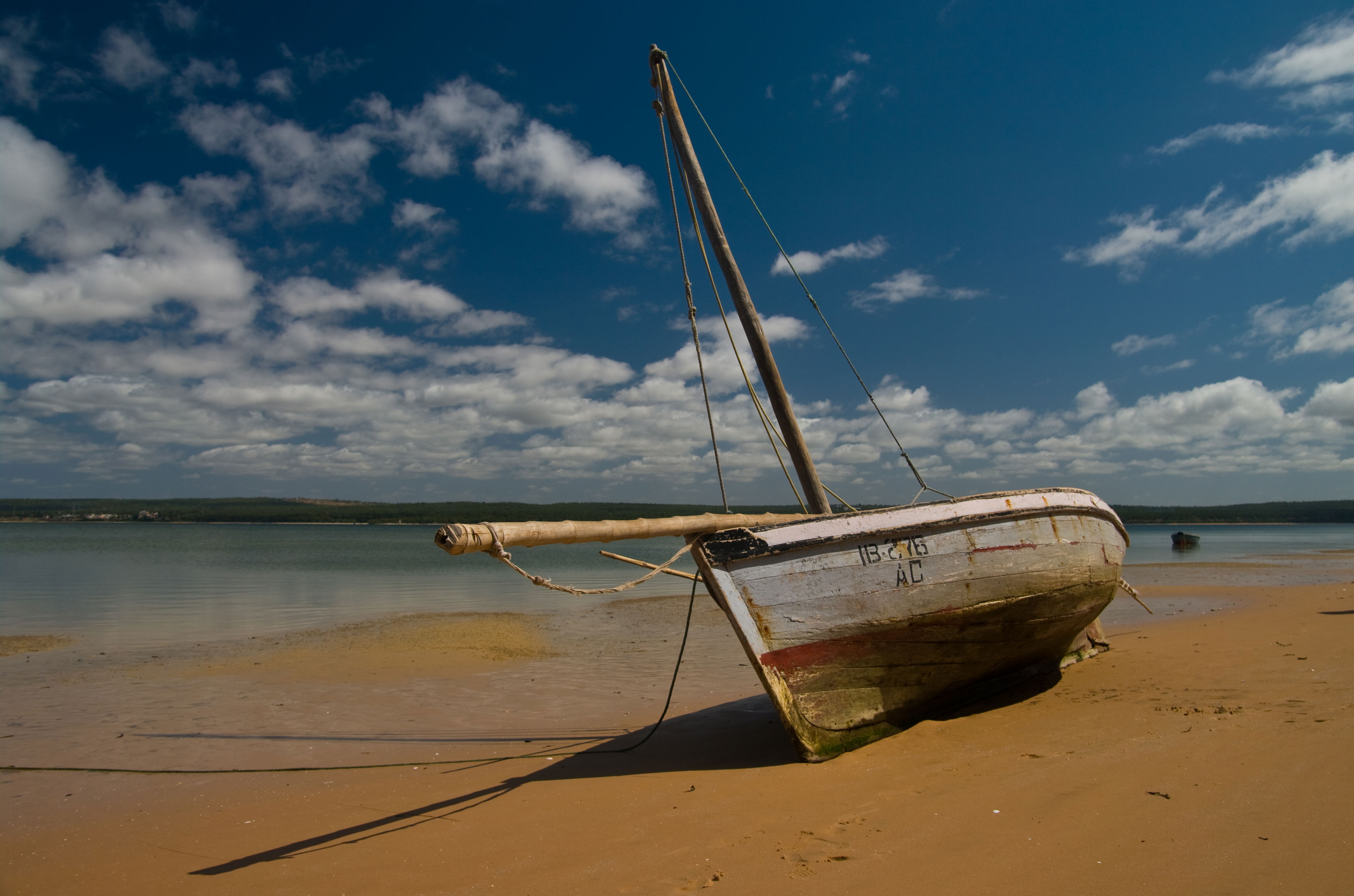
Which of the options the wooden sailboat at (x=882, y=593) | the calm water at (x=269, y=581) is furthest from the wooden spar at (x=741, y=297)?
the calm water at (x=269, y=581)

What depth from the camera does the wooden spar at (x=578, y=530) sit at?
12.0 feet

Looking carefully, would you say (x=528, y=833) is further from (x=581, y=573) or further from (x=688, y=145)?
(x=581, y=573)

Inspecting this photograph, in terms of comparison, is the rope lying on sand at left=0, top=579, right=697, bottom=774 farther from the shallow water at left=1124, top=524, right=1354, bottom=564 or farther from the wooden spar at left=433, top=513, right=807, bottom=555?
the shallow water at left=1124, top=524, right=1354, bottom=564

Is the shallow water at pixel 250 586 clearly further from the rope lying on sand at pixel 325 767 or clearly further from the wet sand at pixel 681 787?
the wet sand at pixel 681 787

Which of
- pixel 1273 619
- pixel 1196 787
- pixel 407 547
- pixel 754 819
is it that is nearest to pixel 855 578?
pixel 754 819

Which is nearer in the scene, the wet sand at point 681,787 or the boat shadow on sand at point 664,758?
the wet sand at point 681,787

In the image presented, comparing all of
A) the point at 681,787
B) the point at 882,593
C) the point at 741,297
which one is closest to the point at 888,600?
the point at 882,593

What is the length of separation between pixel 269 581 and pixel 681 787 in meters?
22.8

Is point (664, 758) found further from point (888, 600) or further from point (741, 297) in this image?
point (741, 297)

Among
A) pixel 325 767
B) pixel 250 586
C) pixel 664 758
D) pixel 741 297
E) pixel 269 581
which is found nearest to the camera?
pixel 664 758

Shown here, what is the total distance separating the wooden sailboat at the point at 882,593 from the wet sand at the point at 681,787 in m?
0.39

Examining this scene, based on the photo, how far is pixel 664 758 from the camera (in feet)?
18.3

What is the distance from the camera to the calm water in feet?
45.3

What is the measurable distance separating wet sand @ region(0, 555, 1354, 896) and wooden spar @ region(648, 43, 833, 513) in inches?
106
